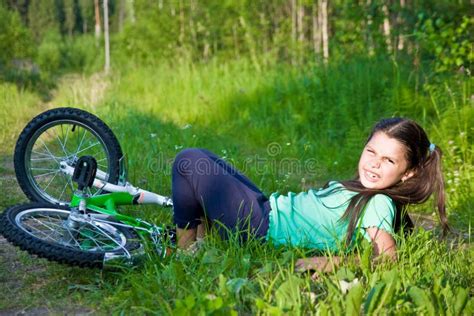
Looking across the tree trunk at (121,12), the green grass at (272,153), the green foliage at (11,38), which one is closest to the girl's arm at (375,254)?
the green grass at (272,153)

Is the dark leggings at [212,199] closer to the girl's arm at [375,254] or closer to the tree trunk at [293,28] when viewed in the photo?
the girl's arm at [375,254]

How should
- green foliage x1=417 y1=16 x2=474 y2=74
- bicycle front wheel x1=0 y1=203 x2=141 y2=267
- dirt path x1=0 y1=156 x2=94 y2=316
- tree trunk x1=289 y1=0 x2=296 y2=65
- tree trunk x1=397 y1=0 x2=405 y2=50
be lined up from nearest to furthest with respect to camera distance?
dirt path x1=0 y1=156 x2=94 y2=316 < bicycle front wheel x1=0 y1=203 x2=141 y2=267 < green foliage x1=417 y1=16 x2=474 y2=74 < tree trunk x1=397 y1=0 x2=405 y2=50 < tree trunk x1=289 y1=0 x2=296 y2=65

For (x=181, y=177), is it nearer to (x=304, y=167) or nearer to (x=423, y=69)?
(x=304, y=167)

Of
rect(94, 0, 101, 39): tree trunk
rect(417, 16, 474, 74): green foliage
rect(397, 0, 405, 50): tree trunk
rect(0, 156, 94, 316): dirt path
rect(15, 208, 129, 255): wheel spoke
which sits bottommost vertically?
rect(0, 156, 94, 316): dirt path

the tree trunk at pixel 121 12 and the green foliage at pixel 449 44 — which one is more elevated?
the tree trunk at pixel 121 12

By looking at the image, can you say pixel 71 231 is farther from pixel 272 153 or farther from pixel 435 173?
pixel 272 153

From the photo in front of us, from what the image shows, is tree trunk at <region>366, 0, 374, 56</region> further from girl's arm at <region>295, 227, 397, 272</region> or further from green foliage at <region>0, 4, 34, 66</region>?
girl's arm at <region>295, 227, 397, 272</region>

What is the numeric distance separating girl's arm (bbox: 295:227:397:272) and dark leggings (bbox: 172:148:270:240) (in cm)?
33

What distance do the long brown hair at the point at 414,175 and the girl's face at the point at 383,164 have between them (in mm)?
24

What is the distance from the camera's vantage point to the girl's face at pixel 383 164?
2.71m

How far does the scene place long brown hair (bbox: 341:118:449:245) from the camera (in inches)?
107

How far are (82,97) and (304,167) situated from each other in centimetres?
349

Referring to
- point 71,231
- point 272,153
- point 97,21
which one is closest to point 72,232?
point 71,231

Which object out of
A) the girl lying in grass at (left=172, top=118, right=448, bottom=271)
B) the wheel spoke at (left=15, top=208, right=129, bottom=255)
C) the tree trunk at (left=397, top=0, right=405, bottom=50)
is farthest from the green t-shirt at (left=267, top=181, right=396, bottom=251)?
the tree trunk at (left=397, top=0, right=405, bottom=50)
